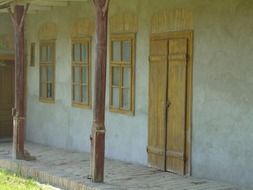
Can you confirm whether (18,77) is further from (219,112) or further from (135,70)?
(219,112)

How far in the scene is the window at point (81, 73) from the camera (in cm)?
1134

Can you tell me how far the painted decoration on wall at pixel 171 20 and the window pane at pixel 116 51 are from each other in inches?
43.4

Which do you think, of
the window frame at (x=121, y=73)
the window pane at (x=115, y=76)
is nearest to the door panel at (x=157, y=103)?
the window frame at (x=121, y=73)

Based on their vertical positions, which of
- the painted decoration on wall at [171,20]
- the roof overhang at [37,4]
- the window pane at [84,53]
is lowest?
the window pane at [84,53]

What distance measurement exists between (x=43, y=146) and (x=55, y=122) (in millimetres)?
661

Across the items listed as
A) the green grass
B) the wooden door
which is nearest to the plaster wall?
the green grass

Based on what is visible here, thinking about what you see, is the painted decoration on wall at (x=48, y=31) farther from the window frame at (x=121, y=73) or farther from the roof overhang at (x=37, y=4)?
the window frame at (x=121, y=73)

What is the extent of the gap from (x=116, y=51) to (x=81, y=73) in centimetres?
139

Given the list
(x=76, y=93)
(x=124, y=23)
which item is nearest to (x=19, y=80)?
(x=76, y=93)

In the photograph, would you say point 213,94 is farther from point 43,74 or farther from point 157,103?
point 43,74

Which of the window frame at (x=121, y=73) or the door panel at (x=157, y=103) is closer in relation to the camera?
the door panel at (x=157, y=103)

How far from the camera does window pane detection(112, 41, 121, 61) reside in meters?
10.4

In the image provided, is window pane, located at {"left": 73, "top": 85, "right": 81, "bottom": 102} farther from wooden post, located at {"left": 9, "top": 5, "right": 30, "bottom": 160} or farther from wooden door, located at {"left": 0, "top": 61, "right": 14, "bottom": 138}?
wooden door, located at {"left": 0, "top": 61, "right": 14, "bottom": 138}

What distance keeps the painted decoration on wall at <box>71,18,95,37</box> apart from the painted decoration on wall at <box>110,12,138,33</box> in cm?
77
